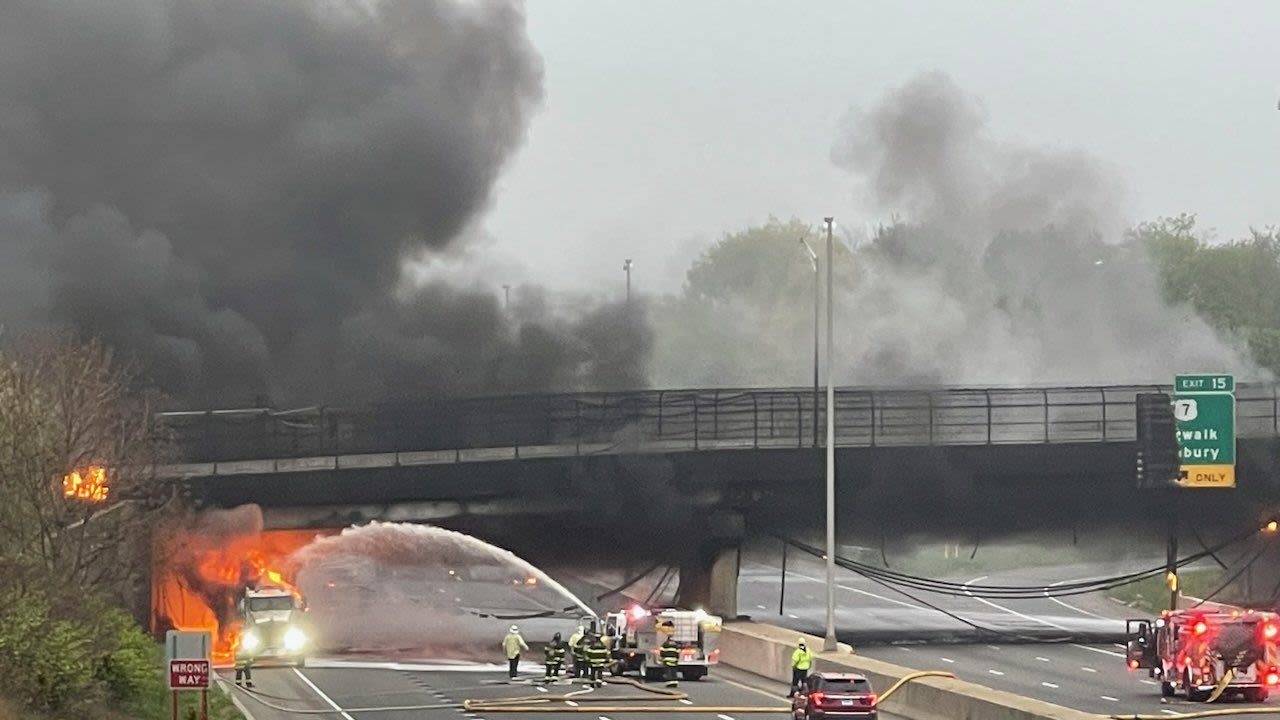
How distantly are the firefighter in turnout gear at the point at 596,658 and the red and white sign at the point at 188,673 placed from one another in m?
18.3

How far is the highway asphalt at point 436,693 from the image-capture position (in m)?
38.0

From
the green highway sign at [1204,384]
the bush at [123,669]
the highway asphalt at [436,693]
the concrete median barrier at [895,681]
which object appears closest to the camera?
the concrete median barrier at [895,681]

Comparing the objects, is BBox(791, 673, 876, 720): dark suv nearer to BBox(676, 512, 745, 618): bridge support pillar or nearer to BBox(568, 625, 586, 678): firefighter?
BBox(568, 625, 586, 678): firefighter

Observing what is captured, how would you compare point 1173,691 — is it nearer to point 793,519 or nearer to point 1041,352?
point 793,519

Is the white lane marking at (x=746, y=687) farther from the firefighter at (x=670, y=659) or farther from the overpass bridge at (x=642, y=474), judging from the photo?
the overpass bridge at (x=642, y=474)

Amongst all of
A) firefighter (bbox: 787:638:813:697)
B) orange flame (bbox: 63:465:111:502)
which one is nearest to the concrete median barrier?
firefighter (bbox: 787:638:813:697)

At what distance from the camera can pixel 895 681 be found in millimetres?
38438

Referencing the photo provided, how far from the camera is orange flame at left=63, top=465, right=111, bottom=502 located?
38.7 m

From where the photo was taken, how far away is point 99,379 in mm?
43969

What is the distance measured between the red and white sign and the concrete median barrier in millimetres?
11234

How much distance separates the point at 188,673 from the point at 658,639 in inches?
855

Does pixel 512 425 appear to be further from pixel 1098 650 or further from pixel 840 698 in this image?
pixel 840 698

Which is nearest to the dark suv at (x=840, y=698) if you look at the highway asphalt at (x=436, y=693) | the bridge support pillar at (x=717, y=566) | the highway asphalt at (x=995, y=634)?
the highway asphalt at (x=436, y=693)

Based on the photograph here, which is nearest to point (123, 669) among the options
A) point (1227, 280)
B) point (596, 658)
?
point (596, 658)
